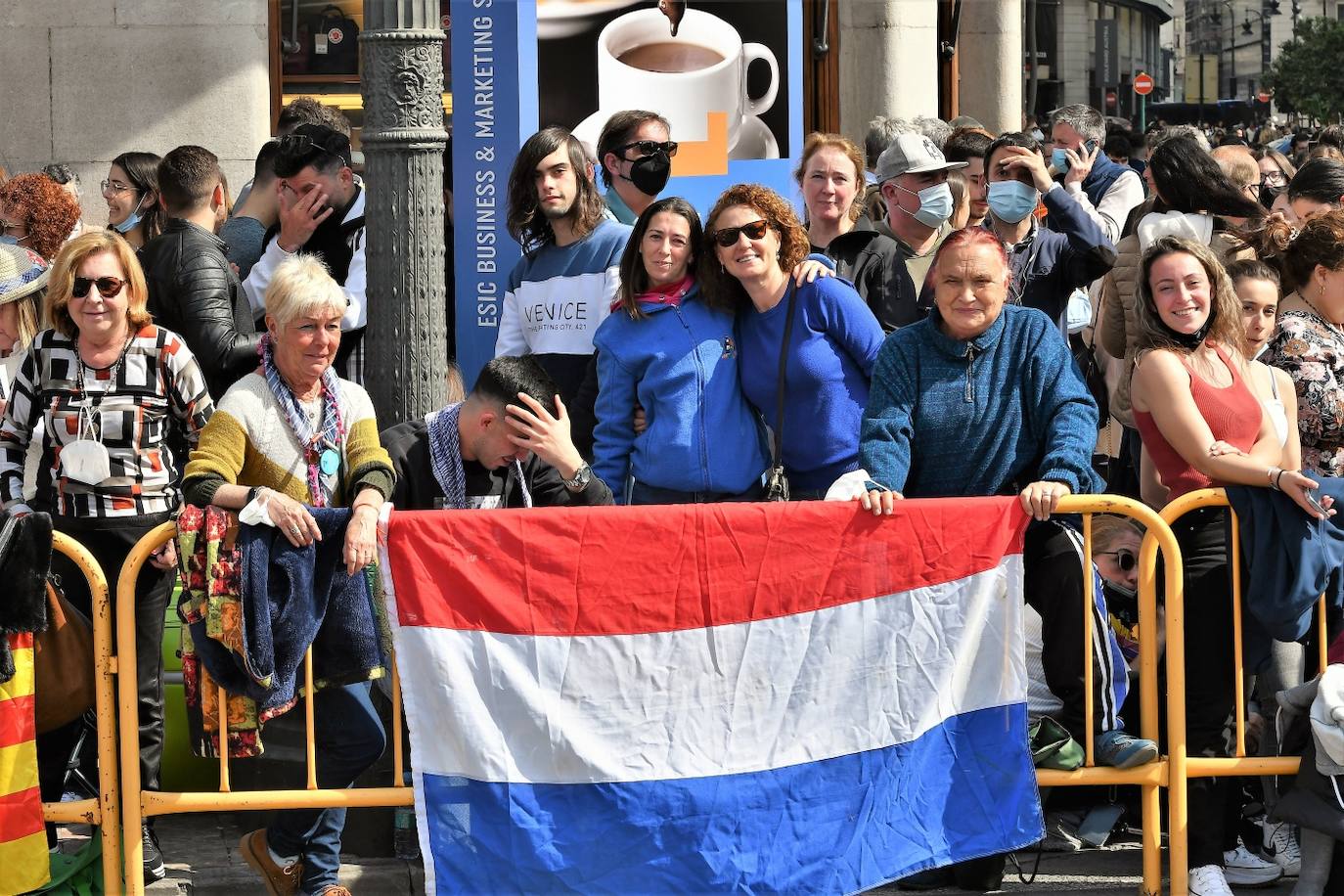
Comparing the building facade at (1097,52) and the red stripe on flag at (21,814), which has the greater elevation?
the building facade at (1097,52)

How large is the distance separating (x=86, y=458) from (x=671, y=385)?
1.85 metres

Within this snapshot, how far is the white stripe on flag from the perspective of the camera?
5035 millimetres

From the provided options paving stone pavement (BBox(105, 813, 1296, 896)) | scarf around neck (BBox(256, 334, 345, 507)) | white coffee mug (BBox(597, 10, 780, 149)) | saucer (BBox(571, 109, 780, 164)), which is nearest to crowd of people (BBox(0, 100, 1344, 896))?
scarf around neck (BBox(256, 334, 345, 507))

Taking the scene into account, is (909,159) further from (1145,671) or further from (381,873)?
(381,873)

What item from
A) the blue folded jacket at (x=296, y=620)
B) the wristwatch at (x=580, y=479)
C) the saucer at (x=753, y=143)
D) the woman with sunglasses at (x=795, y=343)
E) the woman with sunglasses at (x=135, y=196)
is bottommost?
→ the blue folded jacket at (x=296, y=620)

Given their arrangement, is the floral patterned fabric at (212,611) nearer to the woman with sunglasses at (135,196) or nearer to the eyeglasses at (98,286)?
the eyeglasses at (98,286)

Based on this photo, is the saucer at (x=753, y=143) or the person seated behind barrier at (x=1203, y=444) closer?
the person seated behind barrier at (x=1203, y=444)

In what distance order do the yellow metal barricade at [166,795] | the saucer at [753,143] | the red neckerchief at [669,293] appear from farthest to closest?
the saucer at [753,143] < the red neckerchief at [669,293] < the yellow metal barricade at [166,795]

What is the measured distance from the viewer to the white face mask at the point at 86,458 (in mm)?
5504

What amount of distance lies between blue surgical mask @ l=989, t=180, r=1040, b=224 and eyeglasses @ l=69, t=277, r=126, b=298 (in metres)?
3.47

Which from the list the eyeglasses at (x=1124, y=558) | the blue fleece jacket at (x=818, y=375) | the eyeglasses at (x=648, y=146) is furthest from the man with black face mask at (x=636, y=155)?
the eyeglasses at (x=1124, y=558)

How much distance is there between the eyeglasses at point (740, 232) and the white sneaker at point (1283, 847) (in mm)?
2501

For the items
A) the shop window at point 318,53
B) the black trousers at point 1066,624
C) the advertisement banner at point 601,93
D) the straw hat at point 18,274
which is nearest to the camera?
the black trousers at point 1066,624

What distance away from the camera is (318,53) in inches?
450
